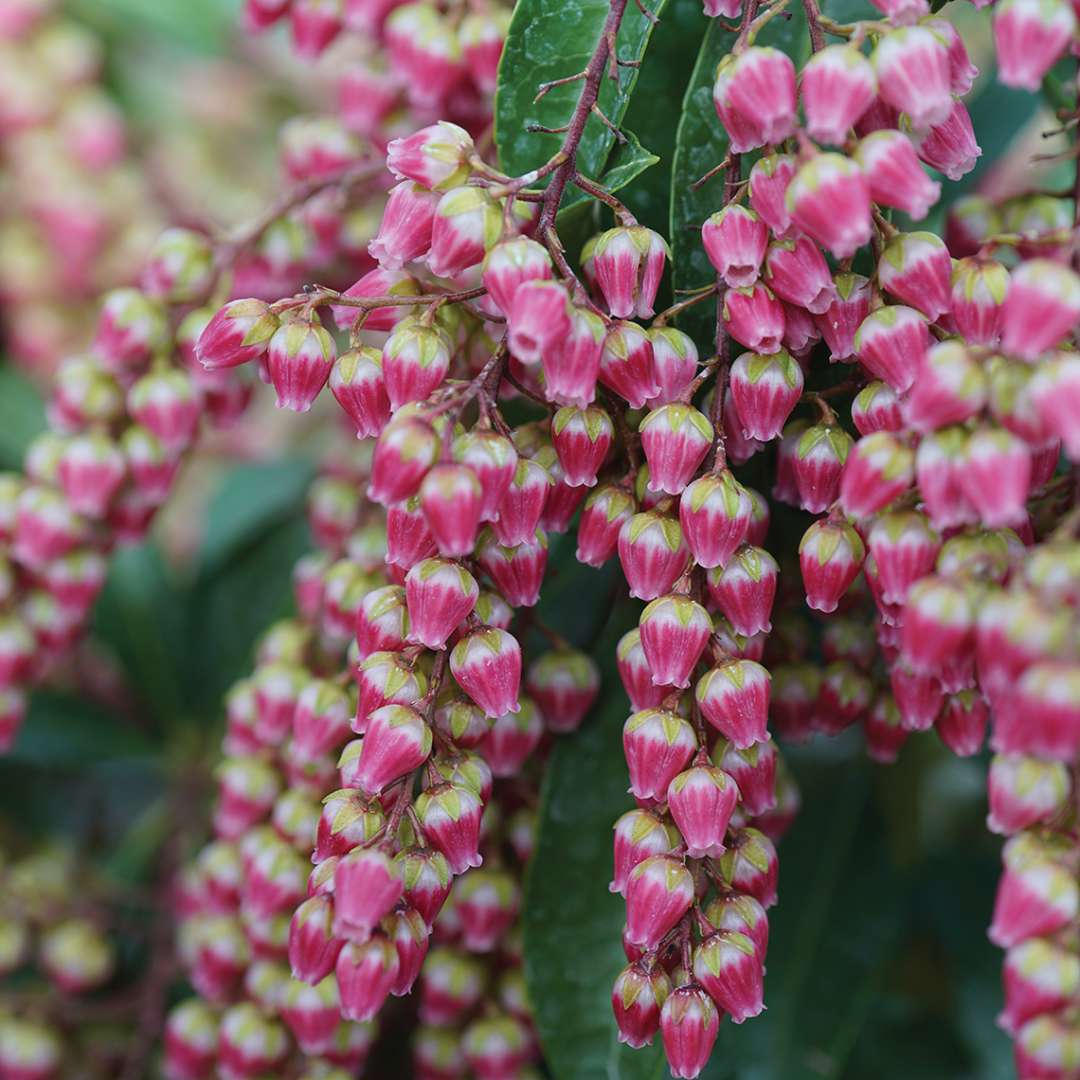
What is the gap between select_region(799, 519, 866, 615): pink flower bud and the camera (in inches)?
24.4

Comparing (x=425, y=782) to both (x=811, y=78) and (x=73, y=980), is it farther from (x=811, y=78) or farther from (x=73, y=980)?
(x=73, y=980)

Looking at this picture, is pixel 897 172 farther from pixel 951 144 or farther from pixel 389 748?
pixel 389 748

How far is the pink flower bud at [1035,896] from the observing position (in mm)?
516

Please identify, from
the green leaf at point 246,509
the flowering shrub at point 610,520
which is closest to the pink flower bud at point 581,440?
the flowering shrub at point 610,520

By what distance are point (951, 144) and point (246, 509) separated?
85cm

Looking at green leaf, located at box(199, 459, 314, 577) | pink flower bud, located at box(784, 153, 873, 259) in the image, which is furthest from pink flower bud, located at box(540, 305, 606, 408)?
green leaf, located at box(199, 459, 314, 577)

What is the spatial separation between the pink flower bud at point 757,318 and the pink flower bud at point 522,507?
0.12m

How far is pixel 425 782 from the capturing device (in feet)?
2.06

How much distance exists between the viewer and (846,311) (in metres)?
0.64

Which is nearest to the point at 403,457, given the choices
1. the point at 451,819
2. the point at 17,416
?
the point at 451,819

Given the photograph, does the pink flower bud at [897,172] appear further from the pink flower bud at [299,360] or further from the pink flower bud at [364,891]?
the pink flower bud at [364,891]

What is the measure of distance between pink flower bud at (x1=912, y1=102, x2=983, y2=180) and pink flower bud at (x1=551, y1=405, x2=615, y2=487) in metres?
0.21

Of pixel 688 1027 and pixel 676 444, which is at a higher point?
pixel 676 444

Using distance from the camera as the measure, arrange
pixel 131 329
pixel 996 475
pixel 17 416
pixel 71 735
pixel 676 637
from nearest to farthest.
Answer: pixel 996 475 < pixel 676 637 < pixel 131 329 < pixel 71 735 < pixel 17 416
